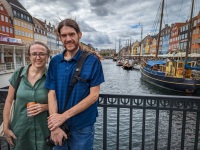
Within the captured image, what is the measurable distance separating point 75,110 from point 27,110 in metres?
0.67

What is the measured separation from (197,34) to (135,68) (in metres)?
19.9

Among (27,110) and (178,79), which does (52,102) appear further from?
(178,79)

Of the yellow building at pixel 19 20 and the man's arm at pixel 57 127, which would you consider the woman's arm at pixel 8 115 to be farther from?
the yellow building at pixel 19 20

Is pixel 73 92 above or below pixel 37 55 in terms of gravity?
below

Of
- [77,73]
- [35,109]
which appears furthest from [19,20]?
[77,73]

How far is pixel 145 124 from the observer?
9289 millimetres

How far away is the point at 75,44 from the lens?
1941 millimetres

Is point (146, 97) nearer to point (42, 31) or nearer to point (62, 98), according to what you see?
point (62, 98)

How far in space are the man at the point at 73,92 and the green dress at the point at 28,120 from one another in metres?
0.22

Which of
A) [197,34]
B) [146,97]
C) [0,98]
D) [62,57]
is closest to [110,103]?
[146,97]

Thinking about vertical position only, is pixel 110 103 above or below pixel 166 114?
above

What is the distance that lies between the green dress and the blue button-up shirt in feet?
Answer: 0.74

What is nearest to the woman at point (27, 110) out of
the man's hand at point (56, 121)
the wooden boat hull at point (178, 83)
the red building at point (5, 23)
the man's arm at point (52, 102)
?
the man's arm at point (52, 102)

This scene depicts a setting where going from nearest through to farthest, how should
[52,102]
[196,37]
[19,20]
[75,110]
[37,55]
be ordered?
[75,110]
[52,102]
[37,55]
[196,37]
[19,20]
